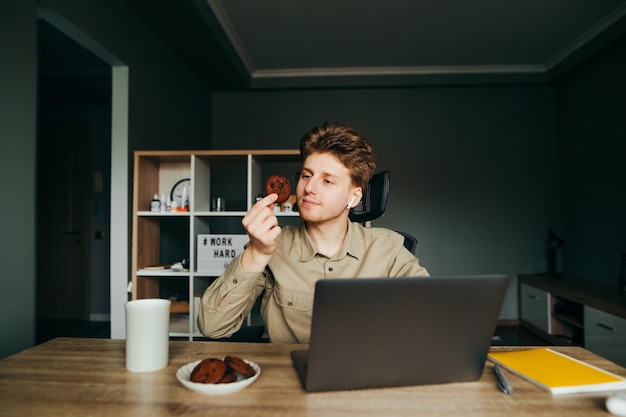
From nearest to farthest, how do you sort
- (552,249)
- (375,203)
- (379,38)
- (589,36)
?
(375,203) → (589,36) → (379,38) → (552,249)

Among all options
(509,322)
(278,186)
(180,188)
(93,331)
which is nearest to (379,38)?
(278,186)

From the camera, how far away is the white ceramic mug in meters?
0.89

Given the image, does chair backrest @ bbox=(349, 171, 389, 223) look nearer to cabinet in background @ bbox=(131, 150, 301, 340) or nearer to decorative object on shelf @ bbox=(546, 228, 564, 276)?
cabinet in background @ bbox=(131, 150, 301, 340)

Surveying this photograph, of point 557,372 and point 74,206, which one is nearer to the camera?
point 557,372

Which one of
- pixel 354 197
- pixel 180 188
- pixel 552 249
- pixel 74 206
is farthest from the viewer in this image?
pixel 74 206

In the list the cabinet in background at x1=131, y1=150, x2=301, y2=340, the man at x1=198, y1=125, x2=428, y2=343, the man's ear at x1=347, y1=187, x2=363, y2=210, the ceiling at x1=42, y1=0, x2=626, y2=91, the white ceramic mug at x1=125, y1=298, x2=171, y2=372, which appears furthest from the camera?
the ceiling at x1=42, y1=0, x2=626, y2=91

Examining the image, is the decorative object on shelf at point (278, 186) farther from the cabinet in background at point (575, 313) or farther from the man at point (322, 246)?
the cabinet in background at point (575, 313)

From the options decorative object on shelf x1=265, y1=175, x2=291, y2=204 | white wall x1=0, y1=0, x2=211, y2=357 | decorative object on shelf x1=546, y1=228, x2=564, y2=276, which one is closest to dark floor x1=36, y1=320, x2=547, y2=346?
decorative object on shelf x1=546, y1=228, x2=564, y2=276

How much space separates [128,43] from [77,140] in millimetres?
2334

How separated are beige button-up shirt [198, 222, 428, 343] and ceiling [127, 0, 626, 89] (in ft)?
7.56

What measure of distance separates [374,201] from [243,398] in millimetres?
1328

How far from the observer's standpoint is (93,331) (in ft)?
13.8

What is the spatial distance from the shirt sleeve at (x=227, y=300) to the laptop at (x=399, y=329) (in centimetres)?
42

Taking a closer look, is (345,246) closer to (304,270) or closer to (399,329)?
(304,270)
